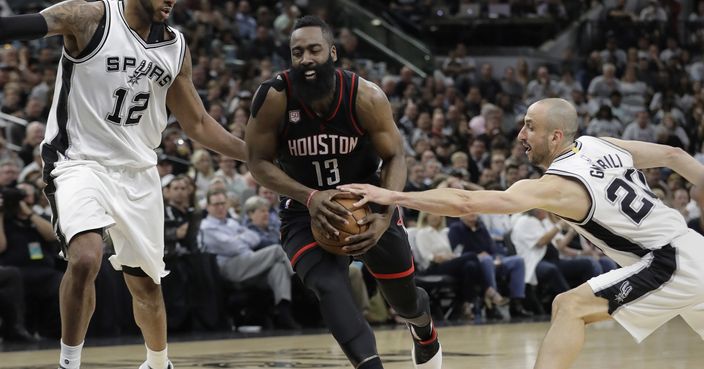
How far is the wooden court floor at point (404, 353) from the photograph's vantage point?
7.68 m

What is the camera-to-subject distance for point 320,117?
5555 mm

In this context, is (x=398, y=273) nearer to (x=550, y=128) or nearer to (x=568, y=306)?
(x=568, y=306)

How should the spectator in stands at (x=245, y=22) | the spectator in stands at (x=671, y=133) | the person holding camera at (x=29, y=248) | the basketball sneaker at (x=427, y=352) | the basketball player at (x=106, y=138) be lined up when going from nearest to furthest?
the basketball player at (x=106, y=138)
the basketball sneaker at (x=427, y=352)
the person holding camera at (x=29, y=248)
the spectator in stands at (x=671, y=133)
the spectator in stands at (x=245, y=22)

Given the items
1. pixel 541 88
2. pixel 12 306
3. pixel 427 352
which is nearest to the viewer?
pixel 427 352

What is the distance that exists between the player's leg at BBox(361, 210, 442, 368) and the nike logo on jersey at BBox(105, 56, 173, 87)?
140cm

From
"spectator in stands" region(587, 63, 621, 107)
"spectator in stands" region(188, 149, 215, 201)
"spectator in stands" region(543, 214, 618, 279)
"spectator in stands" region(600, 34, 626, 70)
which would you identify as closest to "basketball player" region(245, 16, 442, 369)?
"spectator in stands" region(188, 149, 215, 201)

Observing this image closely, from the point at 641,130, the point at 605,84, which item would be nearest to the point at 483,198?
the point at 641,130

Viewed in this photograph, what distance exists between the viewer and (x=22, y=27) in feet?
16.6

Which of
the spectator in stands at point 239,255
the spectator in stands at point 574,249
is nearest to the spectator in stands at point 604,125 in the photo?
the spectator in stands at point 574,249

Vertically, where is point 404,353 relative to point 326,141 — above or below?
below

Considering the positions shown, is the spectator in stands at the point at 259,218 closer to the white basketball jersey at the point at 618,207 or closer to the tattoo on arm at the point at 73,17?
the tattoo on arm at the point at 73,17

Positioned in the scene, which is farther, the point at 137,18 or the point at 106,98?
the point at 137,18

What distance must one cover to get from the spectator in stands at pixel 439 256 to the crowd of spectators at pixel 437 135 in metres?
0.02

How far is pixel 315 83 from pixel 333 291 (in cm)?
100
